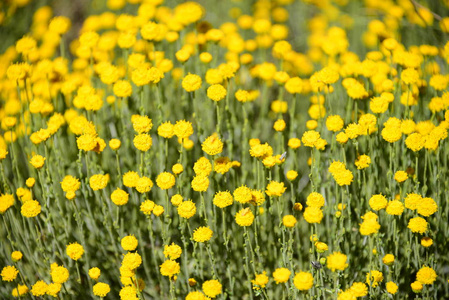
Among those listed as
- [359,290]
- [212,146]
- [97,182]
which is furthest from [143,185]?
[359,290]

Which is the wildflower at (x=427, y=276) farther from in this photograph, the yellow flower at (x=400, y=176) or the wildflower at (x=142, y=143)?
the wildflower at (x=142, y=143)

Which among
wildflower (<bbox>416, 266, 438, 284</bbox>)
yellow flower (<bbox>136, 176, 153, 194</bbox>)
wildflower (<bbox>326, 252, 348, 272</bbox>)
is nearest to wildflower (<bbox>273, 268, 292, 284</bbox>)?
wildflower (<bbox>326, 252, 348, 272</bbox>)

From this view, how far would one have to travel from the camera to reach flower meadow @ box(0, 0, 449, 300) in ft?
5.87

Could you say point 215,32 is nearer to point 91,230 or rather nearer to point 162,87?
point 162,87

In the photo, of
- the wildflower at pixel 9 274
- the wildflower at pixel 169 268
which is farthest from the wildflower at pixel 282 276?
the wildflower at pixel 9 274

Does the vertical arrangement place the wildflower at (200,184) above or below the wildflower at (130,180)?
above

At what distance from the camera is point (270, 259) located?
6.91 feet

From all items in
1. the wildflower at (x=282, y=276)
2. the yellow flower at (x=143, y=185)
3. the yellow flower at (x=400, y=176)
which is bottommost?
the wildflower at (x=282, y=276)

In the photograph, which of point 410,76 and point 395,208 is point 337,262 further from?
point 410,76

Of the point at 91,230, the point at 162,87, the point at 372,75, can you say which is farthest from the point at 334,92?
the point at 91,230

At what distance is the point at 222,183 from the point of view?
7.24 feet

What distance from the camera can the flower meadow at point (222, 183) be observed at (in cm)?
179

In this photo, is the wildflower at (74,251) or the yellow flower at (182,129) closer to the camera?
the wildflower at (74,251)

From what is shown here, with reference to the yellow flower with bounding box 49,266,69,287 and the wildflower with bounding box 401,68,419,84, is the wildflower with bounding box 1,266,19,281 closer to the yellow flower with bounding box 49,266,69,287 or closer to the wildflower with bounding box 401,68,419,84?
the yellow flower with bounding box 49,266,69,287
